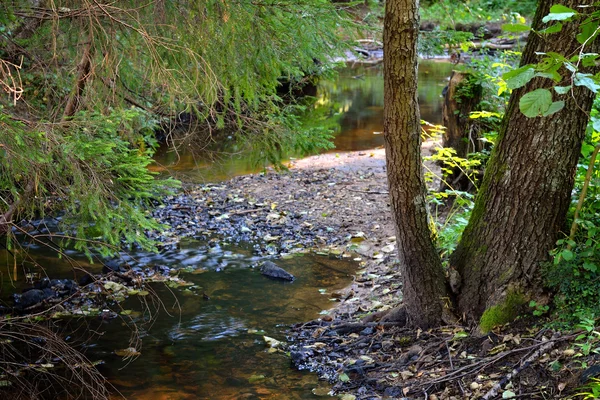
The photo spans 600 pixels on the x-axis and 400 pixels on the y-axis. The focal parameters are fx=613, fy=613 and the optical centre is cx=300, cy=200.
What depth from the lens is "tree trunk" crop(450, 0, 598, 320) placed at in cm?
420

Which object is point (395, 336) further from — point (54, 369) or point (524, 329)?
point (54, 369)

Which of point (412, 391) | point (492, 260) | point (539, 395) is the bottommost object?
point (412, 391)

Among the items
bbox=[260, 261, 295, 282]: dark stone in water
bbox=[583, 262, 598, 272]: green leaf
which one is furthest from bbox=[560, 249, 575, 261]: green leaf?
bbox=[260, 261, 295, 282]: dark stone in water

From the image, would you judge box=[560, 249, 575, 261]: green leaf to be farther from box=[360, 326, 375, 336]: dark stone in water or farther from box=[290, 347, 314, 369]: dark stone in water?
box=[290, 347, 314, 369]: dark stone in water

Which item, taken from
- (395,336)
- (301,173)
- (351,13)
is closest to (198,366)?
(395,336)

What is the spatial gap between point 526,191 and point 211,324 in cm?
361

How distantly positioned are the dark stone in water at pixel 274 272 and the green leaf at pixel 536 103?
603 centimetres

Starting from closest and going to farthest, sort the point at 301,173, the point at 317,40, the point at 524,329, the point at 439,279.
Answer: the point at 524,329 → the point at 439,279 → the point at 317,40 → the point at 301,173

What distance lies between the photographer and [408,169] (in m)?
4.55

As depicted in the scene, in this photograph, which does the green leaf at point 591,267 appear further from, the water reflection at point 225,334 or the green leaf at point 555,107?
the green leaf at point 555,107

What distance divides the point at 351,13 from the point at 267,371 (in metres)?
4.07

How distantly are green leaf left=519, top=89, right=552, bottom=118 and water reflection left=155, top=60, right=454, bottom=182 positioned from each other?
29.6 feet

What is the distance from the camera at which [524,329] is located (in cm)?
444

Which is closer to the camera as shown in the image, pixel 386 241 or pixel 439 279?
pixel 439 279
